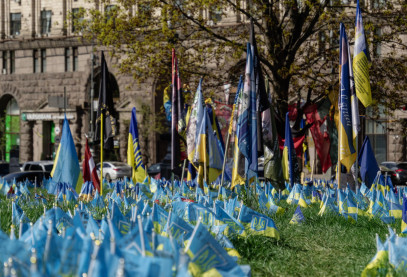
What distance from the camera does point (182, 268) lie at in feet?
10.8

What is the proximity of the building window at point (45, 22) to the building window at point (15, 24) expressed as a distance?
181 centimetres

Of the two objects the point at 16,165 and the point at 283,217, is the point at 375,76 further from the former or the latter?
the point at 16,165

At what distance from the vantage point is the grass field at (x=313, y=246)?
19.2 ft

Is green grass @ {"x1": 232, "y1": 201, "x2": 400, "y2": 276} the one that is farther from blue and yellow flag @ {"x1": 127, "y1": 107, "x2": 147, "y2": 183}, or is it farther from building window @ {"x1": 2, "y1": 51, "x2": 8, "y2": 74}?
building window @ {"x1": 2, "y1": 51, "x2": 8, "y2": 74}

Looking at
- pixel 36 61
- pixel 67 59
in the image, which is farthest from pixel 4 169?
pixel 36 61

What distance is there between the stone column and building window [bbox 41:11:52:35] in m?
5.91

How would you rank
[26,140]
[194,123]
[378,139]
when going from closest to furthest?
[194,123] < [378,139] < [26,140]

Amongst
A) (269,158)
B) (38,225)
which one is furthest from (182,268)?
(269,158)

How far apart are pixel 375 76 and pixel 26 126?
28.5 m

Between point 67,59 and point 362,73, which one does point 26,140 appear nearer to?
point 67,59

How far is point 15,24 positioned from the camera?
42.1 meters

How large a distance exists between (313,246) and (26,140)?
35.8m

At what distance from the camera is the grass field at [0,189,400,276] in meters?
5.86

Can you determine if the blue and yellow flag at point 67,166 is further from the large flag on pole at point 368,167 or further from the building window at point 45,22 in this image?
the building window at point 45,22
